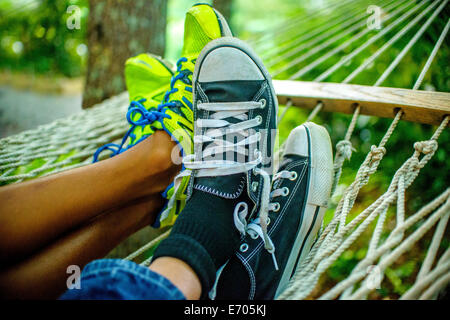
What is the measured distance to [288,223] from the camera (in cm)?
66

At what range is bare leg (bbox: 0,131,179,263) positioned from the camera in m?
0.52

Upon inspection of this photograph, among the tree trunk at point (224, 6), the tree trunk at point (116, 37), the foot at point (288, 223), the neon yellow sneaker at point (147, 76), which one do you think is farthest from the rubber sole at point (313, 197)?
the tree trunk at point (224, 6)

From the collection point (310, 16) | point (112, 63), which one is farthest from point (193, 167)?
point (310, 16)

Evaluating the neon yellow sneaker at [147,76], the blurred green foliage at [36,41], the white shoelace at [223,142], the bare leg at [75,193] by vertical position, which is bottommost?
the bare leg at [75,193]

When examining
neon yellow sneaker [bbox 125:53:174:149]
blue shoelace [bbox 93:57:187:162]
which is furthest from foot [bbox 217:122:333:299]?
neon yellow sneaker [bbox 125:53:174:149]

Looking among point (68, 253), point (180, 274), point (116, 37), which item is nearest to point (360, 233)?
point (180, 274)

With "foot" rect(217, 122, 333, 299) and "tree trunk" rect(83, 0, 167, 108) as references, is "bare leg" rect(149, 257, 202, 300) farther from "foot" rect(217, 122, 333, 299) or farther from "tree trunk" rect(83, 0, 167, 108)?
"tree trunk" rect(83, 0, 167, 108)

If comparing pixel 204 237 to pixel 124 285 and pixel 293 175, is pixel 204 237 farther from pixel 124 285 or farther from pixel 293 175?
pixel 293 175

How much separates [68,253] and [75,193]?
0.41 feet

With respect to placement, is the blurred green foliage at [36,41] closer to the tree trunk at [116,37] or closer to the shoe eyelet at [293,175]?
the tree trunk at [116,37]

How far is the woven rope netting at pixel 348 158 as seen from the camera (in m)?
0.42

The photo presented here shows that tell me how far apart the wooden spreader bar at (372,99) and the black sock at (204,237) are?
1.61 ft
